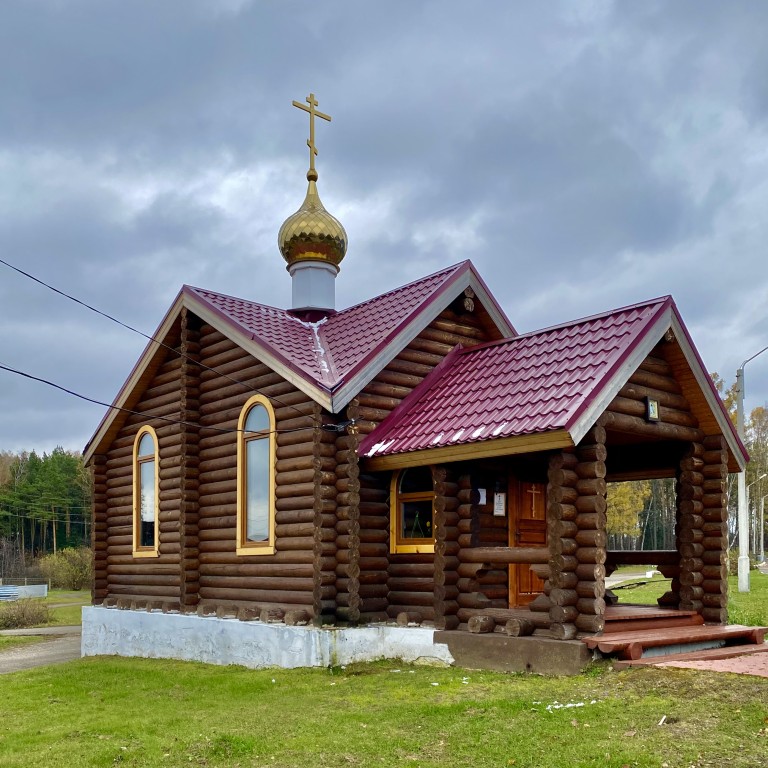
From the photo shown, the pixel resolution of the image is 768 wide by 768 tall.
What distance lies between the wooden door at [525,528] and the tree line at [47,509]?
6172 cm

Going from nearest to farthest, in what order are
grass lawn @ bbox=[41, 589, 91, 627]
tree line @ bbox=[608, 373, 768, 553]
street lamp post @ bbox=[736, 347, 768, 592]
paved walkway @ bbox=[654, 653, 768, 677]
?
paved walkway @ bbox=[654, 653, 768, 677] < street lamp post @ bbox=[736, 347, 768, 592] < grass lawn @ bbox=[41, 589, 91, 627] < tree line @ bbox=[608, 373, 768, 553]

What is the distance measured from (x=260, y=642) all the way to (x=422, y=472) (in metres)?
3.15

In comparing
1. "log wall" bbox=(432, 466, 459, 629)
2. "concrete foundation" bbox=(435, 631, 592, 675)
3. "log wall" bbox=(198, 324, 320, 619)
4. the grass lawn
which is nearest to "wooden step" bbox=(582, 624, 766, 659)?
"concrete foundation" bbox=(435, 631, 592, 675)

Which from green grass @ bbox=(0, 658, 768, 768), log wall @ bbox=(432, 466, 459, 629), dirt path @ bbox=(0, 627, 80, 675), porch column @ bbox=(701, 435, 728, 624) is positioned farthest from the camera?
dirt path @ bbox=(0, 627, 80, 675)

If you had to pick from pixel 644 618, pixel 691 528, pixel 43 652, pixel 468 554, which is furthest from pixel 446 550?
pixel 43 652

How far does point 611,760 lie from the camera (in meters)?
6.34

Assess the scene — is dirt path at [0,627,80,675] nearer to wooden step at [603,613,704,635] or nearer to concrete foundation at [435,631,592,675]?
concrete foundation at [435,631,592,675]

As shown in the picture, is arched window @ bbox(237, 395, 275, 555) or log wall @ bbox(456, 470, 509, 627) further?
arched window @ bbox(237, 395, 275, 555)

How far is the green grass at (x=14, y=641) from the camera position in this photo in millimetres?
22013

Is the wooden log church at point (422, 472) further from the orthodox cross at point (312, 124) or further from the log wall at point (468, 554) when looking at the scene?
the orthodox cross at point (312, 124)

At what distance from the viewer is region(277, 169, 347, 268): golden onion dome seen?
16141 millimetres

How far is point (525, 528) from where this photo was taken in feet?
42.8

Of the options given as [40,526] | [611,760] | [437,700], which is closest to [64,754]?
[437,700]

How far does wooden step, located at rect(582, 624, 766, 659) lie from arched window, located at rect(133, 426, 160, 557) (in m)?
8.72
